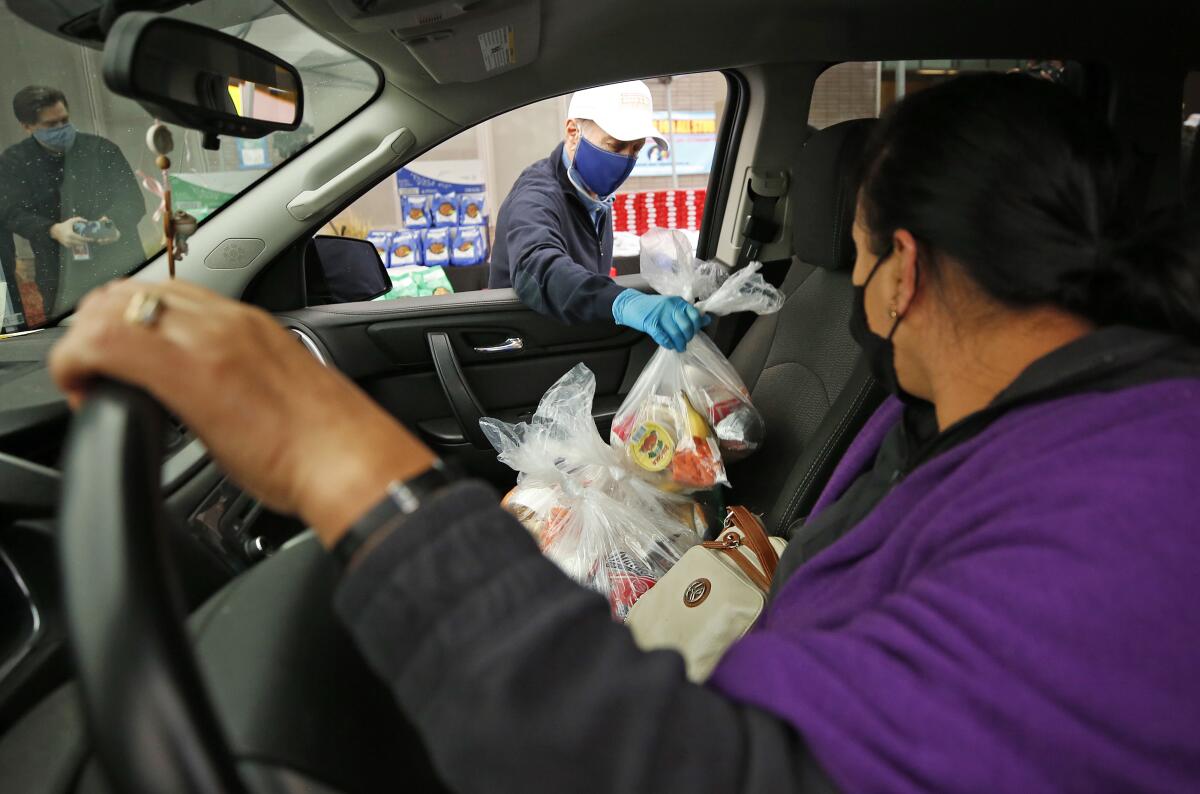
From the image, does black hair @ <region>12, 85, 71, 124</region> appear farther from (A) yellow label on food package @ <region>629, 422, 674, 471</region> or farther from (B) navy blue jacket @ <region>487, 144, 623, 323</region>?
(A) yellow label on food package @ <region>629, 422, 674, 471</region>

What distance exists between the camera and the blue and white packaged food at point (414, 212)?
545 cm

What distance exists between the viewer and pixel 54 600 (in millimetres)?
989

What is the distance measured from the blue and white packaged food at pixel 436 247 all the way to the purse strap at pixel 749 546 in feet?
14.5

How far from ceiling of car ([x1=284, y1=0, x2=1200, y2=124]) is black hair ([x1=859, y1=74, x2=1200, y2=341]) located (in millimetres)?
1101

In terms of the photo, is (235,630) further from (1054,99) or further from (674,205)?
(674,205)

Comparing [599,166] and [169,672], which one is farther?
[599,166]

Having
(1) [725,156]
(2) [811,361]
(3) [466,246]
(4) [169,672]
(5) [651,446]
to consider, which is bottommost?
(3) [466,246]

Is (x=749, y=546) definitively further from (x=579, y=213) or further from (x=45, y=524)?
(x=579, y=213)

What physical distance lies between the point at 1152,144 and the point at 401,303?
2.12 metres

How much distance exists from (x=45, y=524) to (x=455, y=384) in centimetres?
132

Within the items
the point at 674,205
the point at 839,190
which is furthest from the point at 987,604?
the point at 674,205

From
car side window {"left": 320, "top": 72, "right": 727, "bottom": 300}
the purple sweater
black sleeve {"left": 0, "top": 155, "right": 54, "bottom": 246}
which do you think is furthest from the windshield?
car side window {"left": 320, "top": 72, "right": 727, "bottom": 300}

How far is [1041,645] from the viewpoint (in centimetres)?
55

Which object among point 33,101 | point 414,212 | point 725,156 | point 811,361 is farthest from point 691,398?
point 414,212
